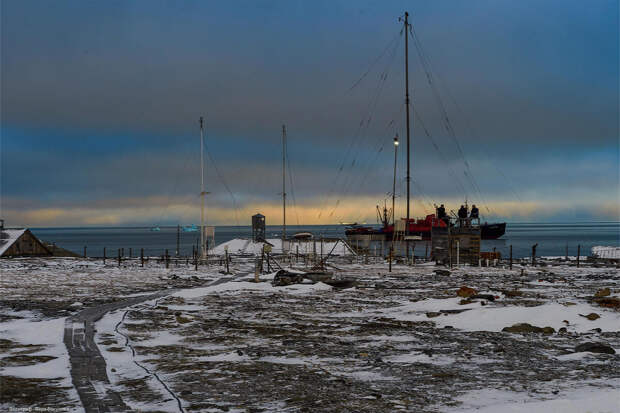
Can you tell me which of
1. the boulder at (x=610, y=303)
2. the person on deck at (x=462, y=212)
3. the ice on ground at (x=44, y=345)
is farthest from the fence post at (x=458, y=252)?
the ice on ground at (x=44, y=345)

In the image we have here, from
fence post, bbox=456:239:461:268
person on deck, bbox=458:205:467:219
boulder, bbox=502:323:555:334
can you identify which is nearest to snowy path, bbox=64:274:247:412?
boulder, bbox=502:323:555:334

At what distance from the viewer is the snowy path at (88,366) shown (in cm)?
930

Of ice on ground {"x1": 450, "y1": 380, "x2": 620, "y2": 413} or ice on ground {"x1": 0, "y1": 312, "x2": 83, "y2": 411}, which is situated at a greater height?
ice on ground {"x1": 450, "y1": 380, "x2": 620, "y2": 413}

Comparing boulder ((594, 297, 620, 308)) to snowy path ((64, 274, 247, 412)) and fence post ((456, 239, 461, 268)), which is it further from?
fence post ((456, 239, 461, 268))

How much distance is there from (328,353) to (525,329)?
6590 millimetres

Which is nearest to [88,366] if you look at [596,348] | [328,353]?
[328,353]

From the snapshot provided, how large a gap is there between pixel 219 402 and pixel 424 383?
3.89 m

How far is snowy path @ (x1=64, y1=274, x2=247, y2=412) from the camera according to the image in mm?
9305

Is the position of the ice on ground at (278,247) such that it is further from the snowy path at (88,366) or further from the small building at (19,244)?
the snowy path at (88,366)

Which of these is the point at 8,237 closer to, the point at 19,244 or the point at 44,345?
the point at 19,244

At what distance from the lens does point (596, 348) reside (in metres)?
13.2

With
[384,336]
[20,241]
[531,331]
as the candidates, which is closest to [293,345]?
[384,336]

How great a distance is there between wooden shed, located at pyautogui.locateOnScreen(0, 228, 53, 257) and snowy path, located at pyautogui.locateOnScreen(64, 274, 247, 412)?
42251 mm

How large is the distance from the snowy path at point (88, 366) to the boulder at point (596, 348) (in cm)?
1025
